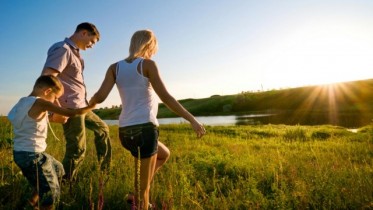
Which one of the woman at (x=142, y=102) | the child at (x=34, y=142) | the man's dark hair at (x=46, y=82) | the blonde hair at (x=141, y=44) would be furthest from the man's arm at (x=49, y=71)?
the blonde hair at (x=141, y=44)

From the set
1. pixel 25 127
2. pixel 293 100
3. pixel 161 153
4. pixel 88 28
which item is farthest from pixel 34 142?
pixel 293 100

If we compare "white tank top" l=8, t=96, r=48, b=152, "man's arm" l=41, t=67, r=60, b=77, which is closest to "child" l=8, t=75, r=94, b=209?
"white tank top" l=8, t=96, r=48, b=152

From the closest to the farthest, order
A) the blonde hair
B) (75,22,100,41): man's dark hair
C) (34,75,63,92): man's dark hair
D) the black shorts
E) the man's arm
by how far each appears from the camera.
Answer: the black shorts → the blonde hair → (34,75,63,92): man's dark hair → the man's arm → (75,22,100,41): man's dark hair

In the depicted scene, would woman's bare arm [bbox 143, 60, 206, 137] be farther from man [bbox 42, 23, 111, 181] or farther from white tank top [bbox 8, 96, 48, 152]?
man [bbox 42, 23, 111, 181]

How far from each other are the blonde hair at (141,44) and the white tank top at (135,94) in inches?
4.5

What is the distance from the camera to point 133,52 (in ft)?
11.8

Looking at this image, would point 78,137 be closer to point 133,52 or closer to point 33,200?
point 33,200

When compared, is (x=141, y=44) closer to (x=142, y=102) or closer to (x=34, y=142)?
(x=142, y=102)

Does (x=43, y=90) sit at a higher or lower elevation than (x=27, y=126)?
higher

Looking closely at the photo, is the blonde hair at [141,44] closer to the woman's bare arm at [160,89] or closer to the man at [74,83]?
the woman's bare arm at [160,89]

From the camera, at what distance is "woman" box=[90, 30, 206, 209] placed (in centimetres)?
345

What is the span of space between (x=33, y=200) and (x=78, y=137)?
51.9 inches

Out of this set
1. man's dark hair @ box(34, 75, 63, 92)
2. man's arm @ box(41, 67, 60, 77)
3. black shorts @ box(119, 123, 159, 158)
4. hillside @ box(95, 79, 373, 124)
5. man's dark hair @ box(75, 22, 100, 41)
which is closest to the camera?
black shorts @ box(119, 123, 159, 158)

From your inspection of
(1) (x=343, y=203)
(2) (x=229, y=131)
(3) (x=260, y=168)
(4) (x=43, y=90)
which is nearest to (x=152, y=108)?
(4) (x=43, y=90)
